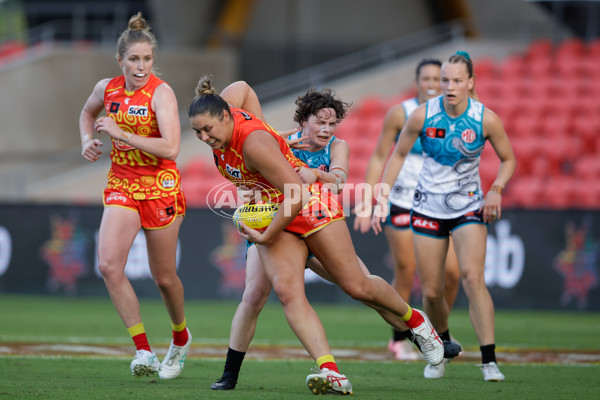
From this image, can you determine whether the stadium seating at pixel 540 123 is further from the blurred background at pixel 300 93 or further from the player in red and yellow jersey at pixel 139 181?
the player in red and yellow jersey at pixel 139 181

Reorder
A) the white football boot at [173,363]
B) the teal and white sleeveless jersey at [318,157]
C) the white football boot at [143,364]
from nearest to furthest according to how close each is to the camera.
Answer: the white football boot at [143,364], the teal and white sleeveless jersey at [318,157], the white football boot at [173,363]

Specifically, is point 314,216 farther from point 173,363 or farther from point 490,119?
point 490,119

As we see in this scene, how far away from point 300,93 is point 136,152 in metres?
13.7

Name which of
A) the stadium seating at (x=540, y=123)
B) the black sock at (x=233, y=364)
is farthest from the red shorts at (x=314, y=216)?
the stadium seating at (x=540, y=123)

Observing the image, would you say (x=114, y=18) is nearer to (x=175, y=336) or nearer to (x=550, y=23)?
(x=550, y=23)

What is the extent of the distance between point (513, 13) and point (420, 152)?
15.1 meters

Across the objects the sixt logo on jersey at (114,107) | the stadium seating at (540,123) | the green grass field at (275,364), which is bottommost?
the green grass field at (275,364)

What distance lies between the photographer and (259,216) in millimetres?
5008

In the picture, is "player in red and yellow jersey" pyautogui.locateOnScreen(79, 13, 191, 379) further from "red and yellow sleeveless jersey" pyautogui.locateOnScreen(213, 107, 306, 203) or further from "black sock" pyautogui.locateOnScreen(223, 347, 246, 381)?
"red and yellow sleeveless jersey" pyautogui.locateOnScreen(213, 107, 306, 203)

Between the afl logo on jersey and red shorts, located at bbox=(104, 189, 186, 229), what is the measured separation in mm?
2216

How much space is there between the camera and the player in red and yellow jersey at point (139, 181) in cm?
560

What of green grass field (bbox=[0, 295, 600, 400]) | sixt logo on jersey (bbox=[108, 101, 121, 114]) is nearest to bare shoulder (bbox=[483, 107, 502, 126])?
green grass field (bbox=[0, 295, 600, 400])

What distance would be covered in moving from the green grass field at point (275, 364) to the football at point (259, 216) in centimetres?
102

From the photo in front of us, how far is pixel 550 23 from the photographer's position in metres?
20.8
